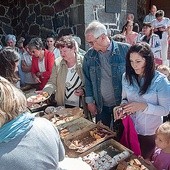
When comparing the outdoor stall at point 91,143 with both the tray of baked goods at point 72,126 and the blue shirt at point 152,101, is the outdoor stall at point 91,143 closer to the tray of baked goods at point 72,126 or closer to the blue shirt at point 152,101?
the tray of baked goods at point 72,126

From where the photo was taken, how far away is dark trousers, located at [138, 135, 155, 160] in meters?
2.35

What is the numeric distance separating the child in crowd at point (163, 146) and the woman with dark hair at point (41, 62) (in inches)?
89.4

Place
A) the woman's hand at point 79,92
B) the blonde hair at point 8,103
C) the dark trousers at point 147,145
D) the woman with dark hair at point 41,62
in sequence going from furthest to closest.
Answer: the woman with dark hair at point 41,62
the woman's hand at point 79,92
the dark trousers at point 147,145
the blonde hair at point 8,103

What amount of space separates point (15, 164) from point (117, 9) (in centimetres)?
641

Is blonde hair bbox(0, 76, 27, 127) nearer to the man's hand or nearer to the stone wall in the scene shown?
the man's hand

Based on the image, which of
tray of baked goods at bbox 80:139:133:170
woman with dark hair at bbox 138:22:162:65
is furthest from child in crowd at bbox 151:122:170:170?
woman with dark hair at bbox 138:22:162:65

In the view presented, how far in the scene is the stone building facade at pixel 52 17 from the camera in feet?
21.8

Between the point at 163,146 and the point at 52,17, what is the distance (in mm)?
6282

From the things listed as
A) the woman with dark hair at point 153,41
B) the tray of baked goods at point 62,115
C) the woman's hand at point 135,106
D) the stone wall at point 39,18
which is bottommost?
the tray of baked goods at point 62,115

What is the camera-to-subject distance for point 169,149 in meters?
1.98

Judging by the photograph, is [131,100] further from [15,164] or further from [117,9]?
[117,9]

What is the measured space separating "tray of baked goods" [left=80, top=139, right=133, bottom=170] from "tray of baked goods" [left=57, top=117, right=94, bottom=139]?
0.32m

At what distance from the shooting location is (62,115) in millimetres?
2729

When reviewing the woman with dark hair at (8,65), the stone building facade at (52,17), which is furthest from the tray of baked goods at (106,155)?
the stone building facade at (52,17)
